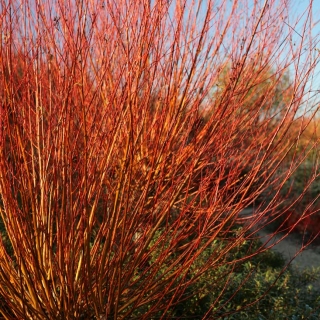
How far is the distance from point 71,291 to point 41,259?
264 millimetres

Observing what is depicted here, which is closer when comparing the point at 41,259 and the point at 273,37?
the point at 41,259

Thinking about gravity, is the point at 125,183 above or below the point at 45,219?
above

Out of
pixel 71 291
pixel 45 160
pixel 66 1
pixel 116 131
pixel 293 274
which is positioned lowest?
pixel 293 274

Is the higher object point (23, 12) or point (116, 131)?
point (23, 12)

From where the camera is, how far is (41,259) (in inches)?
87.4

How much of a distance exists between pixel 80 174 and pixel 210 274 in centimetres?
222

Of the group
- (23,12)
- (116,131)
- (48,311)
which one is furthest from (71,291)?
(23,12)

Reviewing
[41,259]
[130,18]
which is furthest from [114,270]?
[130,18]

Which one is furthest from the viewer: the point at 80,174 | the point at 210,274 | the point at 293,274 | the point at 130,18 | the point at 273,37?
the point at 293,274

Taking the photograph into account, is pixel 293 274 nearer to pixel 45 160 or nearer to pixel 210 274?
pixel 210 274

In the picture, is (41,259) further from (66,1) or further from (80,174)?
(66,1)

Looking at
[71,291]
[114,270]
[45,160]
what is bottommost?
[71,291]

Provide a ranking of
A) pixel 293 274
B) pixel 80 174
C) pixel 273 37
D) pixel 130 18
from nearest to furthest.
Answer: pixel 80 174 < pixel 130 18 < pixel 273 37 < pixel 293 274

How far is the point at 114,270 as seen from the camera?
6.95 feet
